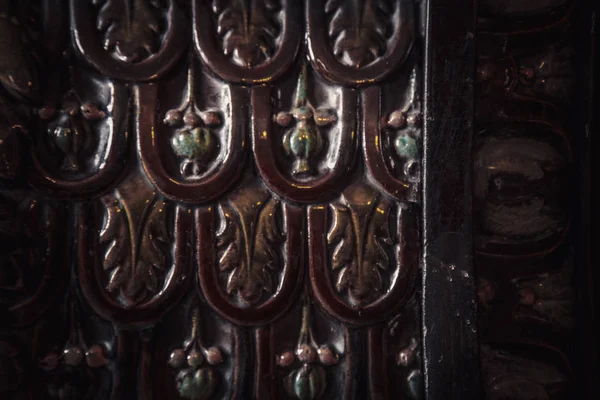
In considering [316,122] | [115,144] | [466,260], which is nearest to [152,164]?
[115,144]

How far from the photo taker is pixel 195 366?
1.40ft

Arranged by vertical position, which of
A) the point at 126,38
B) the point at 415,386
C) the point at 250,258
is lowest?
the point at 415,386

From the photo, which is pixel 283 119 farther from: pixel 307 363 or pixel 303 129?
pixel 307 363

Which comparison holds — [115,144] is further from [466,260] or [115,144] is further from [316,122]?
[466,260]

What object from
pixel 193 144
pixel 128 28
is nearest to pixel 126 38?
pixel 128 28

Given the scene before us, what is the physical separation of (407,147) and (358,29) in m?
0.12

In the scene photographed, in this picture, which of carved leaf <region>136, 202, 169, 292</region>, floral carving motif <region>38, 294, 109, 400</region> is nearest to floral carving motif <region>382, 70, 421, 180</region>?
carved leaf <region>136, 202, 169, 292</region>

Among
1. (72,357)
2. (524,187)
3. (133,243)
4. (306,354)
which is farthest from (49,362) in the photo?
(524,187)

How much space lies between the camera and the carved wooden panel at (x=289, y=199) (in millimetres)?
419

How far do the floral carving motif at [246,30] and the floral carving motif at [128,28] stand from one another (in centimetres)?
6

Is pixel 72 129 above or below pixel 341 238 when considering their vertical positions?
above

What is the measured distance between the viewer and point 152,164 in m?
0.43

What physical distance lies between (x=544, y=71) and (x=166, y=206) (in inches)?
14.8

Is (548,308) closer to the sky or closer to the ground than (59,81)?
closer to the ground
